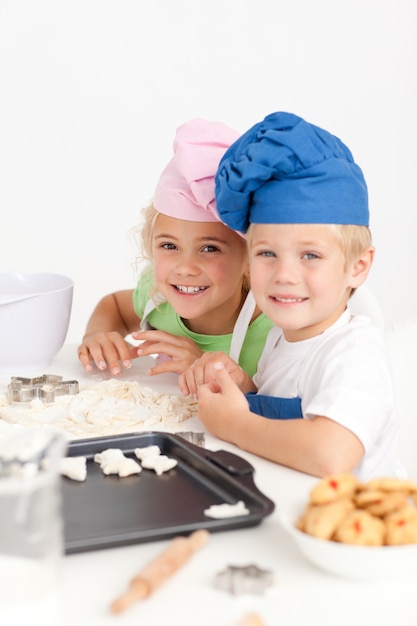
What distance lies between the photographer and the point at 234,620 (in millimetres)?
856

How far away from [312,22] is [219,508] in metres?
3.36

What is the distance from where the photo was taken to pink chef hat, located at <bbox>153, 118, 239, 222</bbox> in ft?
5.46

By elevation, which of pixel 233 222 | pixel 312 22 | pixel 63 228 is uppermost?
pixel 312 22

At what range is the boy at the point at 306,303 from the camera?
1.25m

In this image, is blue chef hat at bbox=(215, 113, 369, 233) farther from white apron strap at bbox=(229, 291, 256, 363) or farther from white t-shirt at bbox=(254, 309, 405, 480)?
white apron strap at bbox=(229, 291, 256, 363)

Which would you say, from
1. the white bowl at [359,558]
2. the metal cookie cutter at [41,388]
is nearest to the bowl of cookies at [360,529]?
the white bowl at [359,558]

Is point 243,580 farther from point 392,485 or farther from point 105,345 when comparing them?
point 105,345

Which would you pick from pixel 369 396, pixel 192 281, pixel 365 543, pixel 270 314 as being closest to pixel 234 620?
pixel 365 543

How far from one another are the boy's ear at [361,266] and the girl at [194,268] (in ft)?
1.00

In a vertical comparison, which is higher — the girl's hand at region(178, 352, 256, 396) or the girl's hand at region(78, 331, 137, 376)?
the girl's hand at region(178, 352, 256, 396)

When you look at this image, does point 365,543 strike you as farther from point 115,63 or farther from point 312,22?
point 312,22

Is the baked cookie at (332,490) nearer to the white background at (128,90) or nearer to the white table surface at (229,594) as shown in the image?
the white table surface at (229,594)

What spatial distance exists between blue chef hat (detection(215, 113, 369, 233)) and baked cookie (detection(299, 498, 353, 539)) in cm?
54

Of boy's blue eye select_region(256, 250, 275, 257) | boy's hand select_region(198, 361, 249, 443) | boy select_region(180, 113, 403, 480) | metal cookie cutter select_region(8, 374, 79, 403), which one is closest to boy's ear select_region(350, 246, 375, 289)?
boy select_region(180, 113, 403, 480)
